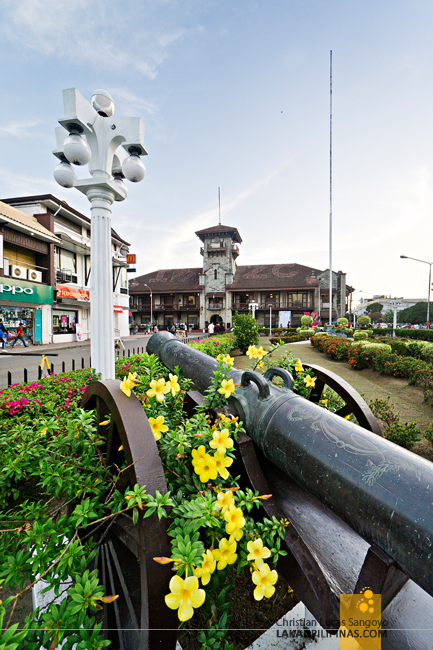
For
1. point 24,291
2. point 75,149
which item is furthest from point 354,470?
point 24,291

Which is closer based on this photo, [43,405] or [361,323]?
[43,405]

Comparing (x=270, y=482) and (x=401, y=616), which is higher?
(x=270, y=482)

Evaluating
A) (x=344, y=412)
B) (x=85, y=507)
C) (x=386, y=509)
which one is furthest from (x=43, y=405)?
(x=386, y=509)

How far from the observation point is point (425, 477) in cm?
101

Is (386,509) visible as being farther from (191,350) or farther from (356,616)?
(191,350)

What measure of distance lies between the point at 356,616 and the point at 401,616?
0.25m

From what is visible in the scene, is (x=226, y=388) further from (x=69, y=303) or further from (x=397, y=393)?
(x=69, y=303)

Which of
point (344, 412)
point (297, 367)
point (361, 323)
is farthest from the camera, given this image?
point (361, 323)

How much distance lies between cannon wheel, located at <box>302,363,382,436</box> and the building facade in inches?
600

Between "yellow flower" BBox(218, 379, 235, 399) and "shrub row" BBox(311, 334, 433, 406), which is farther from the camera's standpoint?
"shrub row" BBox(311, 334, 433, 406)

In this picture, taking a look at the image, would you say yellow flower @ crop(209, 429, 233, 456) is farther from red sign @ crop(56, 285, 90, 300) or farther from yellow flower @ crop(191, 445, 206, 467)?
red sign @ crop(56, 285, 90, 300)

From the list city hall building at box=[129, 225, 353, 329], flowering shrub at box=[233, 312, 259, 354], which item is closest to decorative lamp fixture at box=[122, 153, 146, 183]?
flowering shrub at box=[233, 312, 259, 354]

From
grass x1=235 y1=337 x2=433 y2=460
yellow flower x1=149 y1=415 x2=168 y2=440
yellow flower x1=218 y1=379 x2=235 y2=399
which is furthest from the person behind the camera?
grass x1=235 y1=337 x2=433 y2=460

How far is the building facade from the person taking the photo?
18984 mm
